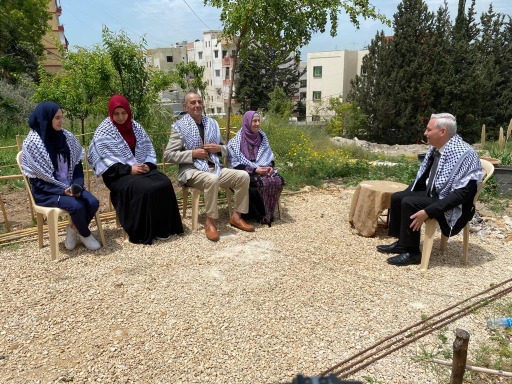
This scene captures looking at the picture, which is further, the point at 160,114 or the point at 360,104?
the point at 360,104

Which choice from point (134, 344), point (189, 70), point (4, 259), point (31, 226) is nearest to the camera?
point (134, 344)

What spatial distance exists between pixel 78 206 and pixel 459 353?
3.31 meters

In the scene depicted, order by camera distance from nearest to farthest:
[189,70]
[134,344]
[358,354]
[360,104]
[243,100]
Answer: [358,354] → [134,344] → [189,70] → [360,104] → [243,100]

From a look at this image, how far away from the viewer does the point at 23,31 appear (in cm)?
2095

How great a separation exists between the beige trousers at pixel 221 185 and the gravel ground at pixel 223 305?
0.35 metres

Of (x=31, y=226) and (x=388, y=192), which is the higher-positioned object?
(x=388, y=192)

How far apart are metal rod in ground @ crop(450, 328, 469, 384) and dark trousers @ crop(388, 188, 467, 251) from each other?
6.07 feet

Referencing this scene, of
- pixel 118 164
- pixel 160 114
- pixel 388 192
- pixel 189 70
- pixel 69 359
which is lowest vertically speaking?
pixel 69 359

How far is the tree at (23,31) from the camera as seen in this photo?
19.2 metres

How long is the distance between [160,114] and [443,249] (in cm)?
547

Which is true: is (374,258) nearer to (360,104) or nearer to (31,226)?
(31,226)

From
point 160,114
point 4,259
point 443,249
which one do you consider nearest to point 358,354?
point 443,249

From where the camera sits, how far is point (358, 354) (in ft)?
7.75

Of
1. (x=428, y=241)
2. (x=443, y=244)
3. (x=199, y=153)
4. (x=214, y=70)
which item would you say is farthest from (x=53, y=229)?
(x=214, y=70)
